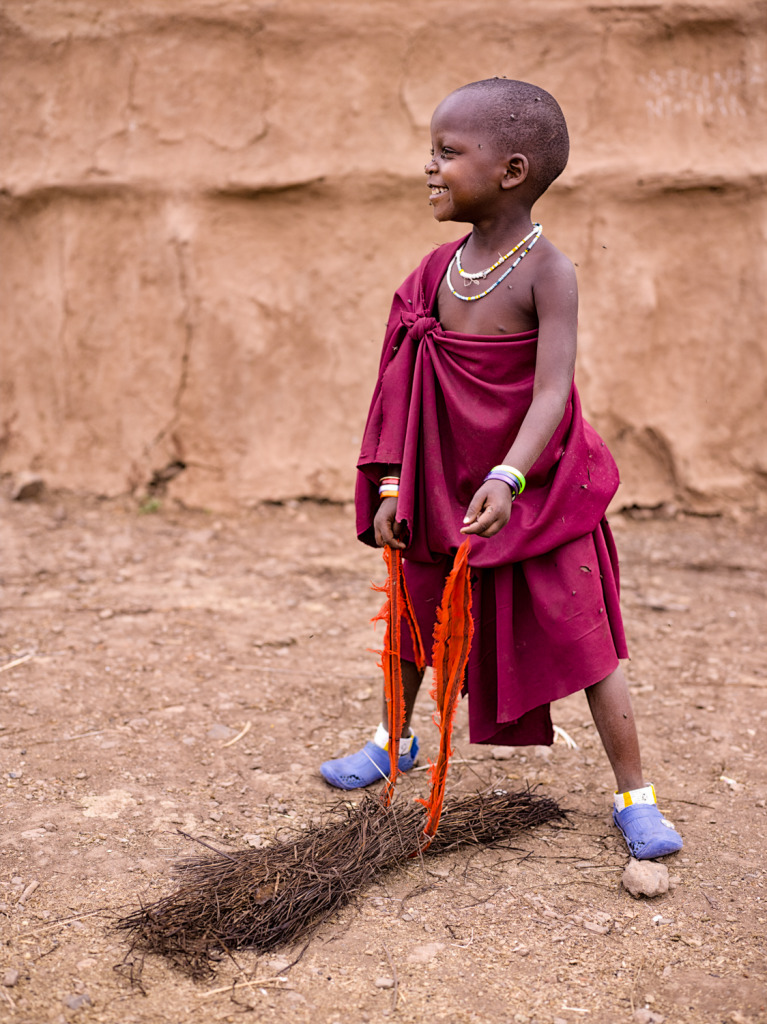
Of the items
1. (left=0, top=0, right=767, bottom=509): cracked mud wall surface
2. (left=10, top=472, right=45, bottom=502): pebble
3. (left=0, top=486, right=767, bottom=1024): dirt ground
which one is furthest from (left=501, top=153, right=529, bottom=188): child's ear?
(left=10, top=472, right=45, bottom=502): pebble

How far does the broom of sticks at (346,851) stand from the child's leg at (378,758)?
125 mm

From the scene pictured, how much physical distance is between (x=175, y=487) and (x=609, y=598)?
2.94m

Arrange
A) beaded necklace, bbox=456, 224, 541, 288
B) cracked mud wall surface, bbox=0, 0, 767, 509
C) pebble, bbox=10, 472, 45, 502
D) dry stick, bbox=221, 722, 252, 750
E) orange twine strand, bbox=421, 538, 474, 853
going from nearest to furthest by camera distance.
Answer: orange twine strand, bbox=421, 538, 474, 853
beaded necklace, bbox=456, 224, 541, 288
dry stick, bbox=221, 722, 252, 750
cracked mud wall surface, bbox=0, 0, 767, 509
pebble, bbox=10, 472, 45, 502

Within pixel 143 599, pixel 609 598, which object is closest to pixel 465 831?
pixel 609 598

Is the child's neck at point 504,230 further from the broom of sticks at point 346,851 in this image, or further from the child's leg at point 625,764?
the child's leg at point 625,764

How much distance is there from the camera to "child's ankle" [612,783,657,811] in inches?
90.7

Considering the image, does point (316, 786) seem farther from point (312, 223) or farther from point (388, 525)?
point (312, 223)

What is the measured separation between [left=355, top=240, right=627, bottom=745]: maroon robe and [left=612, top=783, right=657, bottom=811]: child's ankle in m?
0.26

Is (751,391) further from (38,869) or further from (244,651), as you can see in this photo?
(38,869)

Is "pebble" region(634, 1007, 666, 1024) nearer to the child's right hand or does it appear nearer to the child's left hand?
the child's left hand

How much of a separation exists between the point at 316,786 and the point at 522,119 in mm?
1626

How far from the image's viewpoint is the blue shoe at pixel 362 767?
2506 mm

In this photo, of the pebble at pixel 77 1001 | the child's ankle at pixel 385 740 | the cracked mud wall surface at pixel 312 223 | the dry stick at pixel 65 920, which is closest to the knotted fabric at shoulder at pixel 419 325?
the child's ankle at pixel 385 740

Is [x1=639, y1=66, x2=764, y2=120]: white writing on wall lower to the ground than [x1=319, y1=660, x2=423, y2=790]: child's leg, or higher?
higher
